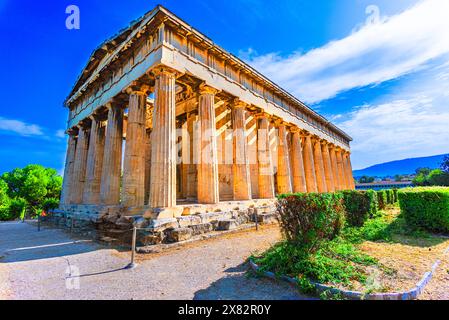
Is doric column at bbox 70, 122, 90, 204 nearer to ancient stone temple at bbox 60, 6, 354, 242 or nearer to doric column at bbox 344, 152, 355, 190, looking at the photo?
ancient stone temple at bbox 60, 6, 354, 242

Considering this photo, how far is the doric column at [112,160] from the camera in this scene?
12.1 meters

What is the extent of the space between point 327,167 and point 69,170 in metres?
27.7

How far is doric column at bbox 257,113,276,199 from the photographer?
15.3 meters

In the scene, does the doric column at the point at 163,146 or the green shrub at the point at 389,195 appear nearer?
the doric column at the point at 163,146

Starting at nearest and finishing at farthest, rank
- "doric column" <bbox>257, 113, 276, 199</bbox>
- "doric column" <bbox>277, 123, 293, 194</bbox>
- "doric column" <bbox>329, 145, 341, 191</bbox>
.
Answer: "doric column" <bbox>257, 113, 276, 199</bbox>, "doric column" <bbox>277, 123, 293, 194</bbox>, "doric column" <bbox>329, 145, 341, 191</bbox>

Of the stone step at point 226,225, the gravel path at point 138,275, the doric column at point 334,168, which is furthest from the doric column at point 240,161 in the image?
the doric column at point 334,168

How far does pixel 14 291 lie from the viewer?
Answer: 4238mm

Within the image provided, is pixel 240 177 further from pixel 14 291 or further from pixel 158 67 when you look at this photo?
pixel 14 291

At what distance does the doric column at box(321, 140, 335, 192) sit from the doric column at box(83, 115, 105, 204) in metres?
23.8

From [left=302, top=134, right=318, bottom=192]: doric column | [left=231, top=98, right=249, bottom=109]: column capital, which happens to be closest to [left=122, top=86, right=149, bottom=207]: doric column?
[left=231, top=98, right=249, bottom=109]: column capital

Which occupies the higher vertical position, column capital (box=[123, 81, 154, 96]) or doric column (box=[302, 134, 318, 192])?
column capital (box=[123, 81, 154, 96])

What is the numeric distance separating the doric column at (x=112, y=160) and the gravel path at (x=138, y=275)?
4.56m

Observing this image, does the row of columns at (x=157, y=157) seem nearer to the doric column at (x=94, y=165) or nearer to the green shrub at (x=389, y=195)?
the doric column at (x=94, y=165)
